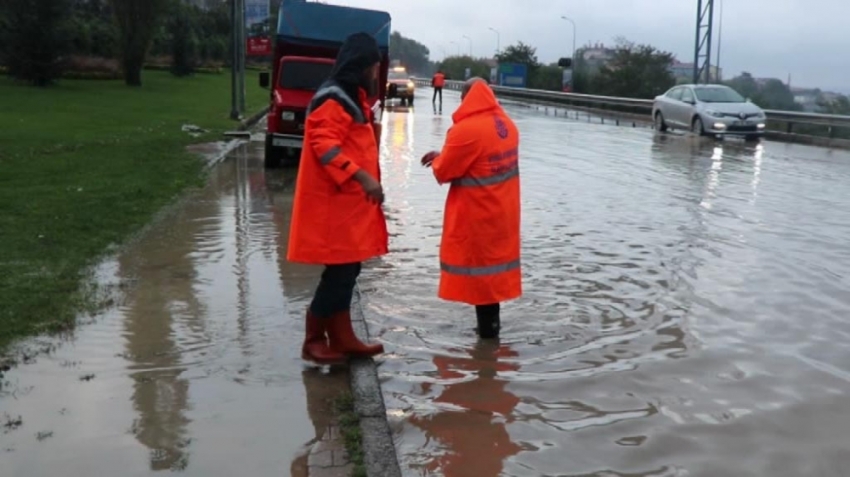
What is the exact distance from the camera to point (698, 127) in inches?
1057

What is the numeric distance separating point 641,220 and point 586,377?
617cm

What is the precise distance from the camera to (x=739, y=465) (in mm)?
4535

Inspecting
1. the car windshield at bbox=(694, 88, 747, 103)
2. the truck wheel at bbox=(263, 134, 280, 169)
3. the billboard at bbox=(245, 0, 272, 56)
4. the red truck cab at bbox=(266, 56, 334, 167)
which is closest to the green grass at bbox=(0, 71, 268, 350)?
the truck wheel at bbox=(263, 134, 280, 169)

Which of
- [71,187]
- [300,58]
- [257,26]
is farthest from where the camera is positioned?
[257,26]

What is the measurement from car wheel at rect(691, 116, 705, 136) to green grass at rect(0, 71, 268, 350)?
1303 centimetres

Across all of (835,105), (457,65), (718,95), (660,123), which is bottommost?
(660,123)

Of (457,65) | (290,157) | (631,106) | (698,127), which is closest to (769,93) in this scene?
(631,106)

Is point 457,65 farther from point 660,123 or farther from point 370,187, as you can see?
point 370,187

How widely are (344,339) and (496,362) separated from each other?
99 centimetres

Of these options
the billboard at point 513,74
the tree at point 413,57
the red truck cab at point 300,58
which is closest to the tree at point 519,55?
the billboard at point 513,74

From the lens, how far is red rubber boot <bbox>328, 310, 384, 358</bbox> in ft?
18.9

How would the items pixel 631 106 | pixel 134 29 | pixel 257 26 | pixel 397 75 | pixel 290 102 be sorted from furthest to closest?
pixel 397 75 < pixel 134 29 < pixel 631 106 < pixel 257 26 < pixel 290 102

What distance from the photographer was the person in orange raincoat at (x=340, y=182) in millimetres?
5387

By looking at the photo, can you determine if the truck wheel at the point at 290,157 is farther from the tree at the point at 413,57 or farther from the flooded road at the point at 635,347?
the tree at the point at 413,57
